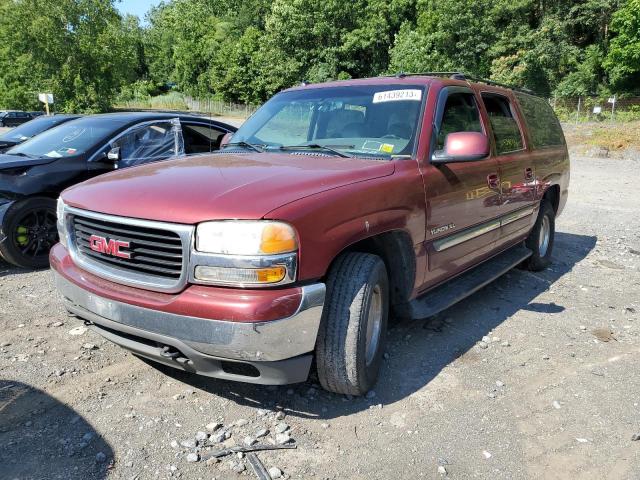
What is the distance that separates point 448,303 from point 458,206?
705 mm

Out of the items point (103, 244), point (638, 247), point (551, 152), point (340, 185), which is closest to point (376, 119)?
point (340, 185)

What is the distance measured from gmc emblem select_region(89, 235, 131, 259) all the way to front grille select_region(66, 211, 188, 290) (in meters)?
0.01

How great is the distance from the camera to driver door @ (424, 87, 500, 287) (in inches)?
139

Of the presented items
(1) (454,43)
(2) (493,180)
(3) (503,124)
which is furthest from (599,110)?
(2) (493,180)

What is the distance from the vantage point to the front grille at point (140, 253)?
2.54m

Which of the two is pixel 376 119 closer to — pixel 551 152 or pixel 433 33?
pixel 551 152

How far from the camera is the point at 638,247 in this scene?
712 centimetres

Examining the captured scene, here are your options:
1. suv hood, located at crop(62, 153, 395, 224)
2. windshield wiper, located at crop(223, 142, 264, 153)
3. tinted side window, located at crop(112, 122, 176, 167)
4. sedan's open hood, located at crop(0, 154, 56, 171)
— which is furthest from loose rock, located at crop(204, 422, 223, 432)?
tinted side window, located at crop(112, 122, 176, 167)

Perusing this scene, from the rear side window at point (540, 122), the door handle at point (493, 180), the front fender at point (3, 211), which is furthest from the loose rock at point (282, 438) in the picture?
the front fender at point (3, 211)

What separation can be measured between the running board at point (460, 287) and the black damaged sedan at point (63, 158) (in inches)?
160

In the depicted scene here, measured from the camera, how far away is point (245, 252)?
2.41m

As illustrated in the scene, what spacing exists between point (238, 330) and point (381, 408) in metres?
1.14

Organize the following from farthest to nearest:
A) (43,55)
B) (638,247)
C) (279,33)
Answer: (279,33) < (43,55) < (638,247)

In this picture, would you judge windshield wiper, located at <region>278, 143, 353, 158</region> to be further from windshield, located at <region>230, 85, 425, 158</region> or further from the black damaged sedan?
the black damaged sedan
